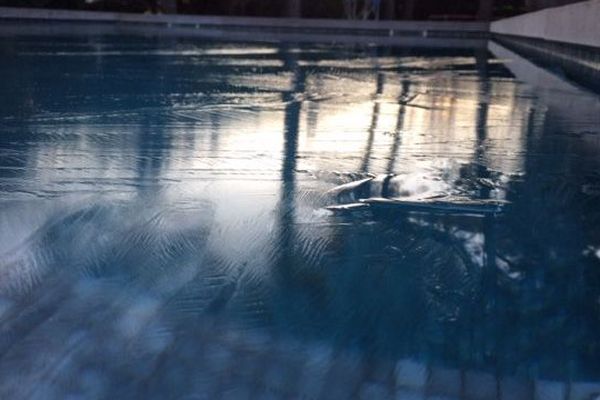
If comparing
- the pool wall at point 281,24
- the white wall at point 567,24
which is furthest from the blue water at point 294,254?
the pool wall at point 281,24

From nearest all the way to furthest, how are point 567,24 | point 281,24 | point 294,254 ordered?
point 294,254
point 567,24
point 281,24

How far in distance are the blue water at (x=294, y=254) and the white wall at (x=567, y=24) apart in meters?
5.00

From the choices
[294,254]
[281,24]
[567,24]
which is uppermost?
[567,24]

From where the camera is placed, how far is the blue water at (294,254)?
2.67m

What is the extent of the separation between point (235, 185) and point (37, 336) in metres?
2.14

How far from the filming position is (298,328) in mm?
2967

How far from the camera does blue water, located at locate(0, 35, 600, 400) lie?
2672 millimetres

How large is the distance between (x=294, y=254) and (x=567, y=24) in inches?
481

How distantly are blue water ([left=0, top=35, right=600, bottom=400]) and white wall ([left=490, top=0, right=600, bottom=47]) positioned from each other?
16.4 feet

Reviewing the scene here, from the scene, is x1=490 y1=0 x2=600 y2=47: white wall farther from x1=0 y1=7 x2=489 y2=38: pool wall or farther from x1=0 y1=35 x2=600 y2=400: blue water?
x1=0 y1=7 x2=489 y2=38: pool wall

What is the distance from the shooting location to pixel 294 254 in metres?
3.72

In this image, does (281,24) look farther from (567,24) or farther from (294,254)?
(294,254)

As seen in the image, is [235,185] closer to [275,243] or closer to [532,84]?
[275,243]

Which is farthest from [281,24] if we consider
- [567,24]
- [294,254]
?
[294,254]
